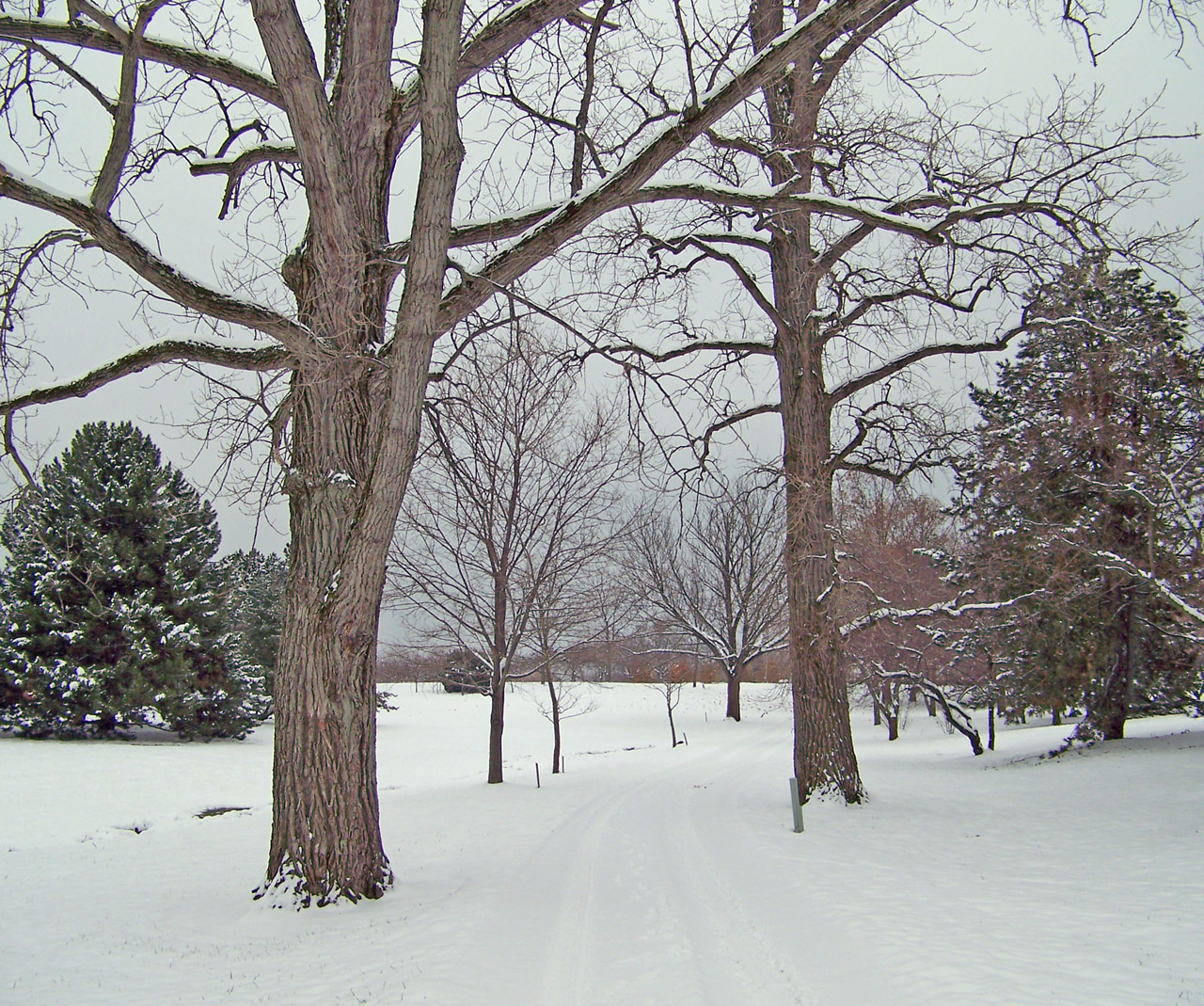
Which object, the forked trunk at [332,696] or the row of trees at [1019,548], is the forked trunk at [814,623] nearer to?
the row of trees at [1019,548]

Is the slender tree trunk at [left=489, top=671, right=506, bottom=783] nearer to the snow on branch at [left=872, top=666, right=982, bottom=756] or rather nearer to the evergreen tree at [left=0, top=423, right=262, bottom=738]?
the snow on branch at [left=872, top=666, right=982, bottom=756]

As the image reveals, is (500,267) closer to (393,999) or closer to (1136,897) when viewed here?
(393,999)

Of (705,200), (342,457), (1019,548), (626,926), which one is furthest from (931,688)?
(342,457)

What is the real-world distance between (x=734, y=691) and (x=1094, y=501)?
1001 inches

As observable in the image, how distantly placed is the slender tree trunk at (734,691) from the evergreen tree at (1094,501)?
19931 millimetres

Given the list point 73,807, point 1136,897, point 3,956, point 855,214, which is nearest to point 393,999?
point 3,956

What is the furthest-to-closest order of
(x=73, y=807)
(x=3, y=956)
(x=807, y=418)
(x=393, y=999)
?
(x=73, y=807) → (x=807, y=418) → (x=3, y=956) → (x=393, y=999)

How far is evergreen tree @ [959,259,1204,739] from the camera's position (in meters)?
12.5

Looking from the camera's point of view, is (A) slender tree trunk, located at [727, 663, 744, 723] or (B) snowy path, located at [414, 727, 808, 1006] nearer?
(B) snowy path, located at [414, 727, 808, 1006]

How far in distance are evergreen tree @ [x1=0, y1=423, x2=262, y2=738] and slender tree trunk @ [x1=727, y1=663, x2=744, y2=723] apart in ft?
79.0

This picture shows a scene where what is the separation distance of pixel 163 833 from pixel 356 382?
9.43m

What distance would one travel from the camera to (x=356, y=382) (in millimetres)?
6738

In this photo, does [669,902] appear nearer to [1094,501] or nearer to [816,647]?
[816,647]

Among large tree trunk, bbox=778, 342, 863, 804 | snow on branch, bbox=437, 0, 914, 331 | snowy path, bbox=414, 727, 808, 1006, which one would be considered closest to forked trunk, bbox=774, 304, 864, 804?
large tree trunk, bbox=778, 342, 863, 804
